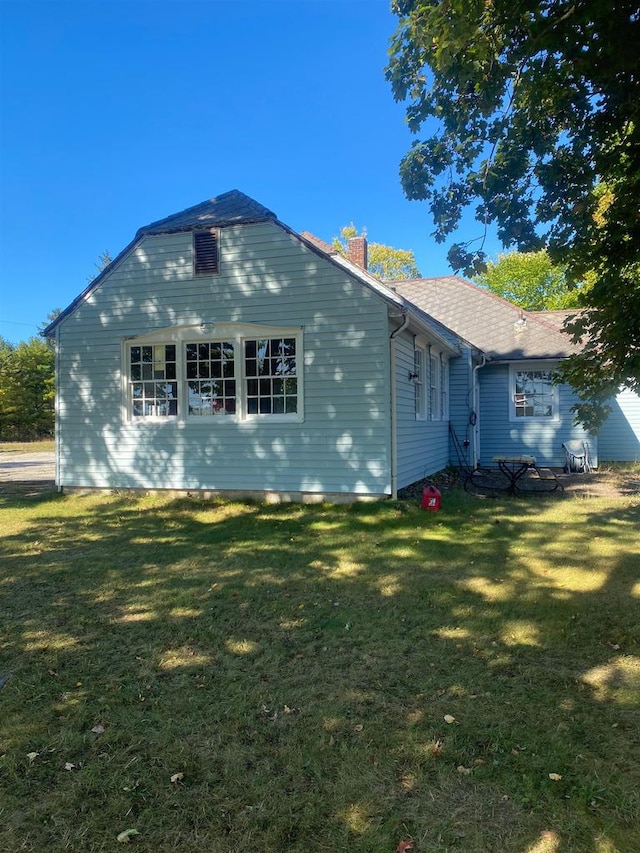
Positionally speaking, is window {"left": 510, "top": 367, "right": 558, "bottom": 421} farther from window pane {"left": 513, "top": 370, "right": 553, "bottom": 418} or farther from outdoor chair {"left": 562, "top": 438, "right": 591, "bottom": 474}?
outdoor chair {"left": 562, "top": 438, "right": 591, "bottom": 474}

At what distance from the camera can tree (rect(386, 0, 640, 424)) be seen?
385 centimetres

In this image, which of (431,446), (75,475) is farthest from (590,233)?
(75,475)

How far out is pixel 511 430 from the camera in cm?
1484

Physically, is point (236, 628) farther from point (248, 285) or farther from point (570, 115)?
point (248, 285)

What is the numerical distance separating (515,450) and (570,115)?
432 inches

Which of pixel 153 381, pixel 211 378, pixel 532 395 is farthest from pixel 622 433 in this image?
pixel 153 381

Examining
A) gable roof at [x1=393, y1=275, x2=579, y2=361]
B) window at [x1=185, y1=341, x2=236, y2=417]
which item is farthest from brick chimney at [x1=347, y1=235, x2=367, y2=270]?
window at [x1=185, y1=341, x2=236, y2=417]

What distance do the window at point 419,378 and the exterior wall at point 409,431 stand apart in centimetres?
19

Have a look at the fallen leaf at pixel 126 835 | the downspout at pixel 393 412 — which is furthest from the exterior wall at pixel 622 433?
the fallen leaf at pixel 126 835

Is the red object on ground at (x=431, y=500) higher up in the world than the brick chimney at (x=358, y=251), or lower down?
lower down

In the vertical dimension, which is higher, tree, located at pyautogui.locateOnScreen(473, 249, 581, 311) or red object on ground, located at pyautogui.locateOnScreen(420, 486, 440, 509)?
tree, located at pyautogui.locateOnScreen(473, 249, 581, 311)

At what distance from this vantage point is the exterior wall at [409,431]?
30.5 feet

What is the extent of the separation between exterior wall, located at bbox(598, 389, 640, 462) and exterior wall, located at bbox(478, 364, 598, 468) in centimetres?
111

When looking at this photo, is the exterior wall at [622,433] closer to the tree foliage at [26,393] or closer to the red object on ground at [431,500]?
the red object on ground at [431,500]
